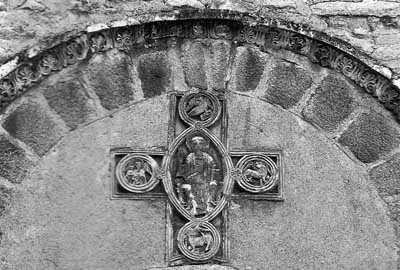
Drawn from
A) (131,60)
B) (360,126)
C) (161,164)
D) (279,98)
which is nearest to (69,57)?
(131,60)

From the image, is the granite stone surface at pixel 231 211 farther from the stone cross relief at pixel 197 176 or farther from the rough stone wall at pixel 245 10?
the rough stone wall at pixel 245 10

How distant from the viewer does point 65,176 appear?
18.6 ft

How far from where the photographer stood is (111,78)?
19.0ft

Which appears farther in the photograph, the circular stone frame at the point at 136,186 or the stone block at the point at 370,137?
the stone block at the point at 370,137

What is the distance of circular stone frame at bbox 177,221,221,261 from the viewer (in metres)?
5.68

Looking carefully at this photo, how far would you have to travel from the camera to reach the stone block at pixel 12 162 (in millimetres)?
5598

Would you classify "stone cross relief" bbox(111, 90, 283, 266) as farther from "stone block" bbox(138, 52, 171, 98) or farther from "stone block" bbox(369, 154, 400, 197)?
"stone block" bbox(369, 154, 400, 197)

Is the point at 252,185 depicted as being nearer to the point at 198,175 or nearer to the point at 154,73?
the point at 198,175

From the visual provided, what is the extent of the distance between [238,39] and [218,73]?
0.23m

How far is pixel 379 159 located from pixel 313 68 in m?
0.65

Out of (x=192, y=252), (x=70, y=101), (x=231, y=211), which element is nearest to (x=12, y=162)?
(x=70, y=101)

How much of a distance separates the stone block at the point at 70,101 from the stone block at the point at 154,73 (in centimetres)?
35

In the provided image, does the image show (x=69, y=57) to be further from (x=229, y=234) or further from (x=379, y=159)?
(x=379, y=159)

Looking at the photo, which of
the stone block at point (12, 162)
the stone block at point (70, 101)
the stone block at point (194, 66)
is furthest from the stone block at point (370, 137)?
the stone block at point (12, 162)
